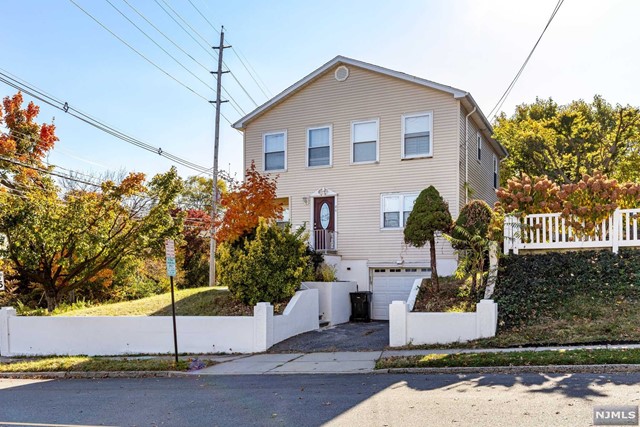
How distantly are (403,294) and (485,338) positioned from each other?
749 cm

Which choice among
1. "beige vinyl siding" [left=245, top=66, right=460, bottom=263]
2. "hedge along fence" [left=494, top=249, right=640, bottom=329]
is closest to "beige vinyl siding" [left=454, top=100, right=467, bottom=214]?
"beige vinyl siding" [left=245, top=66, right=460, bottom=263]

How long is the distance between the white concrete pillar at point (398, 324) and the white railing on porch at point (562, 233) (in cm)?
405

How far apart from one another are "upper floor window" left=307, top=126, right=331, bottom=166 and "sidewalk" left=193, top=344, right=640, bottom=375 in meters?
9.84

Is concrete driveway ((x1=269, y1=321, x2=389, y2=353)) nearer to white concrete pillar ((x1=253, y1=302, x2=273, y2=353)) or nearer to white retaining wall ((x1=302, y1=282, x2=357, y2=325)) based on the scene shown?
white concrete pillar ((x1=253, y1=302, x2=273, y2=353))

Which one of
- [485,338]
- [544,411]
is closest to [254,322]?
[485,338]

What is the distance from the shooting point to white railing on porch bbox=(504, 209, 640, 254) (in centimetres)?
1359

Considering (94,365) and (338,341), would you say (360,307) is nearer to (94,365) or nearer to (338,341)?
(338,341)

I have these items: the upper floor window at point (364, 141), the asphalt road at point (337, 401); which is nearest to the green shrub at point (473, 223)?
the asphalt road at point (337, 401)

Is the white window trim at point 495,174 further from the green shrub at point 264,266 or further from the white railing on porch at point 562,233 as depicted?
the green shrub at point 264,266

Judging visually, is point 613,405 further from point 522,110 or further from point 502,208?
point 522,110

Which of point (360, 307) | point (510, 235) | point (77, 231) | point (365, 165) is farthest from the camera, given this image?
point (365, 165)

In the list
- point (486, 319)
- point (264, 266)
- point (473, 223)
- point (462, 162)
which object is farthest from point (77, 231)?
point (462, 162)

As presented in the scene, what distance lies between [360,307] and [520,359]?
31.0 feet

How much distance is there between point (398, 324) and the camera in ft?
40.0
